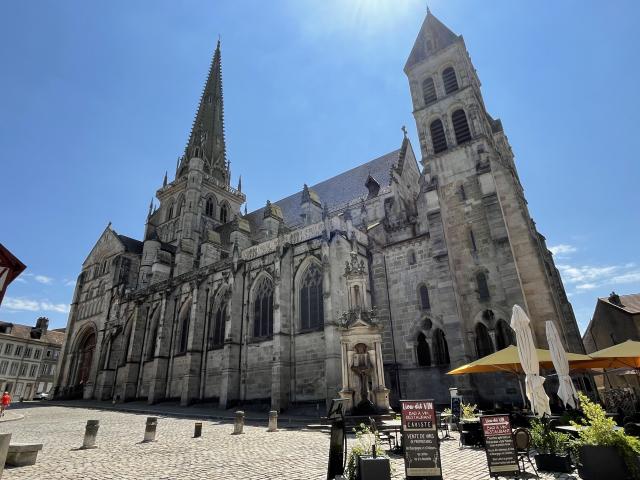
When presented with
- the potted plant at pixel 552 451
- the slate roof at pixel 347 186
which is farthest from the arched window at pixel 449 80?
the potted plant at pixel 552 451

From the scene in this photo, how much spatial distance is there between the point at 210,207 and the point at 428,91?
31.3m

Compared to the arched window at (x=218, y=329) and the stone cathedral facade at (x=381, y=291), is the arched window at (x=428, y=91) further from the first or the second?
the arched window at (x=218, y=329)

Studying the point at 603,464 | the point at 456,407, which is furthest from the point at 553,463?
the point at 456,407

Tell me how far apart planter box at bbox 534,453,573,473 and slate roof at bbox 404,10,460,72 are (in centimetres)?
2492

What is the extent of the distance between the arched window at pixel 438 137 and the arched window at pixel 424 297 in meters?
8.59

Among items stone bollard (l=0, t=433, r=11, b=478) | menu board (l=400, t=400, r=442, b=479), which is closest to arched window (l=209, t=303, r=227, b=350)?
stone bollard (l=0, t=433, r=11, b=478)

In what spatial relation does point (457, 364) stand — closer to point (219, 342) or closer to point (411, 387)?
point (411, 387)

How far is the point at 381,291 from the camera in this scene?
21141 millimetres

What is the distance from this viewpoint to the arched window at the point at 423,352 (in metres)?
18.7

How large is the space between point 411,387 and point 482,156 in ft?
42.1

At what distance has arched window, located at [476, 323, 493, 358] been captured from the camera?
17609 mm

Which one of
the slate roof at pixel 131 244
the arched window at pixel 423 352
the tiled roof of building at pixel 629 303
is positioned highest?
the slate roof at pixel 131 244

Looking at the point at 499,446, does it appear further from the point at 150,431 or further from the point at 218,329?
the point at 218,329

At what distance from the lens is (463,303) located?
731 inches
